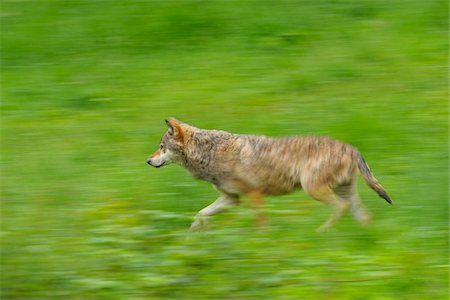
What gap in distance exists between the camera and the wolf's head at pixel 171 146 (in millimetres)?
10766

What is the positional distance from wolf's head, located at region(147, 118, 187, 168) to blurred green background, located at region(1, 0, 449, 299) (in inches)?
7.9

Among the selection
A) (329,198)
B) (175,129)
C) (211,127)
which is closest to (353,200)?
(329,198)

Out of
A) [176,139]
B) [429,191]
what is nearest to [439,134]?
[429,191]

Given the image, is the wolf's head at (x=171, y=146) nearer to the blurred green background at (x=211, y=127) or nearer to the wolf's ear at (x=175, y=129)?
the wolf's ear at (x=175, y=129)

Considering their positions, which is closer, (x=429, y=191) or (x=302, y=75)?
(x=429, y=191)

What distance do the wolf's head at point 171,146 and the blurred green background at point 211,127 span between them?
0.20 meters

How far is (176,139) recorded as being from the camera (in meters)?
10.8

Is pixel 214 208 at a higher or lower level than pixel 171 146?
lower

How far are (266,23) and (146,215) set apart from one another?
6.70 metres

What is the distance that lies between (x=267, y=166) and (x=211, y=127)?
8.23ft

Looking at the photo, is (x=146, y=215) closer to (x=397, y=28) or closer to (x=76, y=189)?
(x=76, y=189)

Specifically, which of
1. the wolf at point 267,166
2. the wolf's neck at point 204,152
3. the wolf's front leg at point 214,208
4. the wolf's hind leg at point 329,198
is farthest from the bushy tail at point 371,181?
the wolf's neck at point 204,152

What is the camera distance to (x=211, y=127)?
12.7 meters

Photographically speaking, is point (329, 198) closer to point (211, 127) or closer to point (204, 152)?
point (204, 152)
